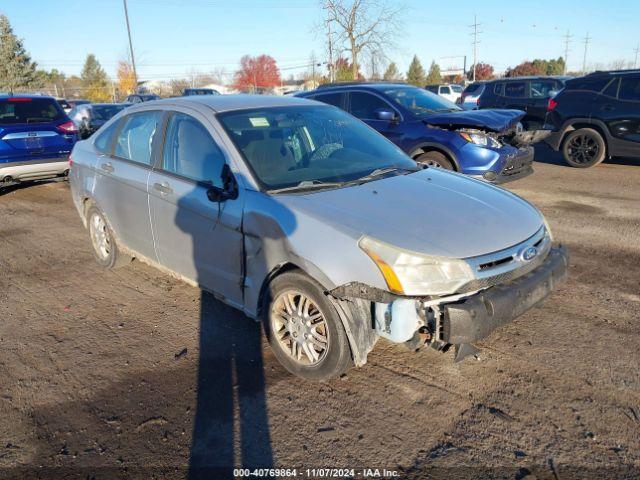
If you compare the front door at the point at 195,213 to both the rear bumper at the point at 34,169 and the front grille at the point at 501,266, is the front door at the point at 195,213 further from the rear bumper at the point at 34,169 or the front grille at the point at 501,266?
the rear bumper at the point at 34,169

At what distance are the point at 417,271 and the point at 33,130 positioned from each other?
8780 millimetres

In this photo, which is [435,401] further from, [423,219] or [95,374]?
[95,374]

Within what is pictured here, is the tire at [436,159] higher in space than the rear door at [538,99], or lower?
lower

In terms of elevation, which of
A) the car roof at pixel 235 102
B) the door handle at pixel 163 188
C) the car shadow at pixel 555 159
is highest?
the car roof at pixel 235 102

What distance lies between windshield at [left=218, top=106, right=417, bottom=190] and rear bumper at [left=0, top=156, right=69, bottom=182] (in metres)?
6.82

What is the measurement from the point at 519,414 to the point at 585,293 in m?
1.96

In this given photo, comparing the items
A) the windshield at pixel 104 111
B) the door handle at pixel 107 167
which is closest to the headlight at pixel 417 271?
the door handle at pixel 107 167

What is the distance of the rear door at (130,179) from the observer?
443cm

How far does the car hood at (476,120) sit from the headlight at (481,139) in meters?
0.11

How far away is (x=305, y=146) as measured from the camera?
407 centimetres

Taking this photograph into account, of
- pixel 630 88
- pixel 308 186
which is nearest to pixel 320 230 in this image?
pixel 308 186

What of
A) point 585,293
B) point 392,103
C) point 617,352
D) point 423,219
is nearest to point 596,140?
point 392,103

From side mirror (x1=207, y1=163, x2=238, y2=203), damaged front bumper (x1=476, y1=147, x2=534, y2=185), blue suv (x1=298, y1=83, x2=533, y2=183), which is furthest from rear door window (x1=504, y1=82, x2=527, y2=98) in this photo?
side mirror (x1=207, y1=163, x2=238, y2=203)

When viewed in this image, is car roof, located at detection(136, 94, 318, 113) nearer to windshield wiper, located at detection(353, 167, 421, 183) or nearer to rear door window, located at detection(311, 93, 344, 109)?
windshield wiper, located at detection(353, 167, 421, 183)
